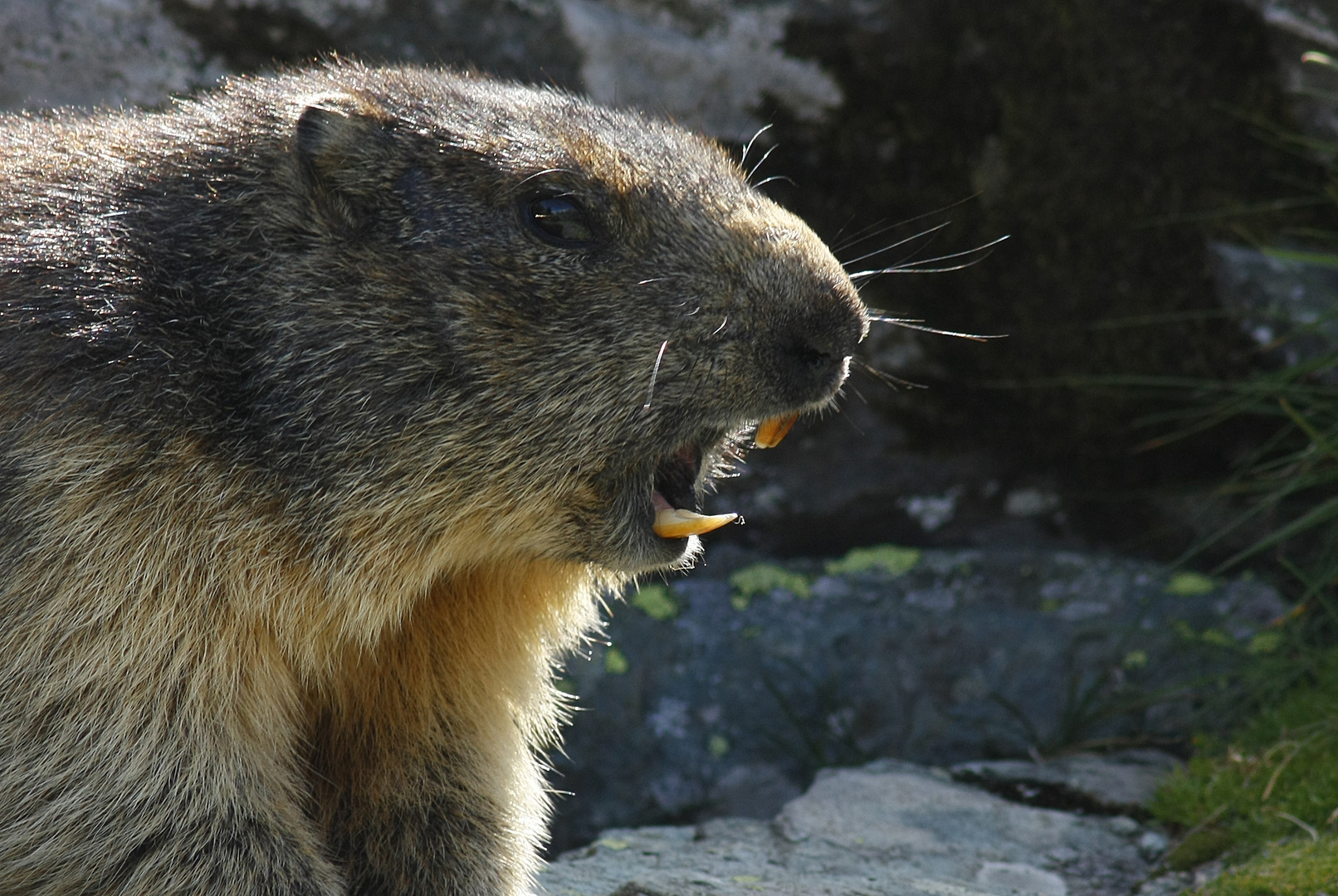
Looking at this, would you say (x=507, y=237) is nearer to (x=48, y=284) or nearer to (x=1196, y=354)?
(x=48, y=284)

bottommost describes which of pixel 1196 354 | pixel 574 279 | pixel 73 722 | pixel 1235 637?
pixel 1235 637

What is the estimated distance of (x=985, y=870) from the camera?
494 cm

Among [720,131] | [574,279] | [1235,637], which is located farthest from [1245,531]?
[574,279]

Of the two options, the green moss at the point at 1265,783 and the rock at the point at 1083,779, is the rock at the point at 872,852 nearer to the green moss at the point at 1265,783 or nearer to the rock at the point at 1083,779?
the rock at the point at 1083,779

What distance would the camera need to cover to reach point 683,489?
164 inches

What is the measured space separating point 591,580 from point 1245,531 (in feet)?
13.3

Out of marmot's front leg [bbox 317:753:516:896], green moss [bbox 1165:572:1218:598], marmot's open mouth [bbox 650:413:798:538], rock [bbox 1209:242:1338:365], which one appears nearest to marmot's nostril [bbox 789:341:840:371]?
marmot's open mouth [bbox 650:413:798:538]

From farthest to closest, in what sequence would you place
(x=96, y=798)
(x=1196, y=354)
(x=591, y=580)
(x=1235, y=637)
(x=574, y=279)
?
(x=1196, y=354), (x=1235, y=637), (x=591, y=580), (x=574, y=279), (x=96, y=798)

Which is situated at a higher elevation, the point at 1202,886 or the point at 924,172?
the point at 924,172

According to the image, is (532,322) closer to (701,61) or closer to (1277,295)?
(701,61)

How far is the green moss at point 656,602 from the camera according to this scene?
6.82 m

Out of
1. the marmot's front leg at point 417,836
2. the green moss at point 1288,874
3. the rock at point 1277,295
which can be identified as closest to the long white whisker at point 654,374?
the marmot's front leg at point 417,836

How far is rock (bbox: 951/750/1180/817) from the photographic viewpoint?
555cm

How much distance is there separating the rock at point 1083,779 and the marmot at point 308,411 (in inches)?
95.6
